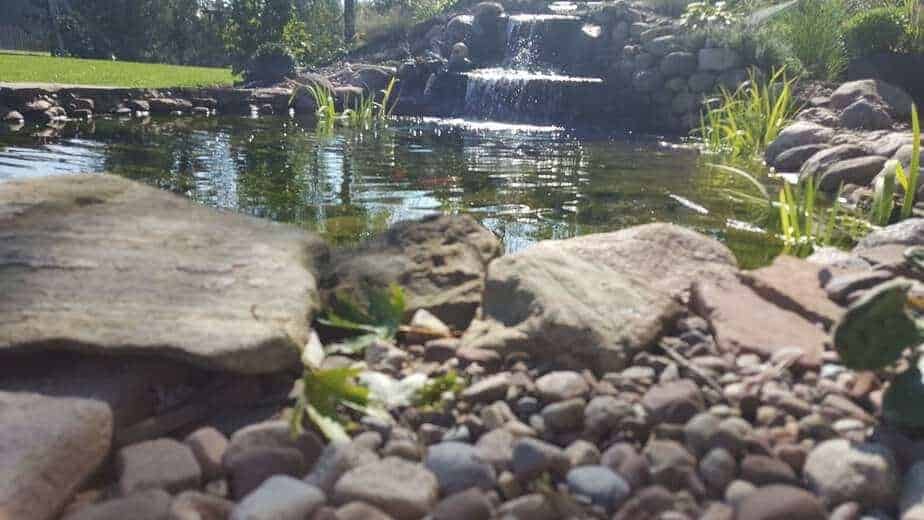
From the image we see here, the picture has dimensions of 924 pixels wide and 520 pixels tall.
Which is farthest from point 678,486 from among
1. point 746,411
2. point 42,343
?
point 42,343

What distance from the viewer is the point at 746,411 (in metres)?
1.55

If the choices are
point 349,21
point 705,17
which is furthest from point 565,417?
point 349,21

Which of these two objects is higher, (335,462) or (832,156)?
(832,156)

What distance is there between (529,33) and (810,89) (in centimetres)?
684

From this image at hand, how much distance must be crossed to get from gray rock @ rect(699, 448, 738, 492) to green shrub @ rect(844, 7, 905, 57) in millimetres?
10643

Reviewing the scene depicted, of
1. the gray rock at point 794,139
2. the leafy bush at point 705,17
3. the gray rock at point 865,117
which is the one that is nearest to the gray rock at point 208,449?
the gray rock at point 794,139

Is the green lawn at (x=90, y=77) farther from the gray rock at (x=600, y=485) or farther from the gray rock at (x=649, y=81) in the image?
the gray rock at (x=600, y=485)

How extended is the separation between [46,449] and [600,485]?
0.96m

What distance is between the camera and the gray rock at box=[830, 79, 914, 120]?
8.77 meters

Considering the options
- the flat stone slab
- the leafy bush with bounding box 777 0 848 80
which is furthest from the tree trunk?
the flat stone slab

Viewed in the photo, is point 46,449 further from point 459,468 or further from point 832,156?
point 832,156

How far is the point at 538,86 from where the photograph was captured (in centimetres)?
1234

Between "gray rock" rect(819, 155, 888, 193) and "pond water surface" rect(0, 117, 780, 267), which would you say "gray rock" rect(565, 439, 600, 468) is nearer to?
"pond water surface" rect(0, 117, 780, 267)

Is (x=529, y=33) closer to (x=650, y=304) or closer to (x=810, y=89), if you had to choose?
(x=810, y=89)
